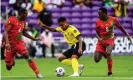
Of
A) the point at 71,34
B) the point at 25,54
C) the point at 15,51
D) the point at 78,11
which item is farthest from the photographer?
the point at 78,11

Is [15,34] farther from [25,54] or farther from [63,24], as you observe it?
[63,24]

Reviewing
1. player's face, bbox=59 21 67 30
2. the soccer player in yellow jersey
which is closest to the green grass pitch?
the soccer player in yellow jersey

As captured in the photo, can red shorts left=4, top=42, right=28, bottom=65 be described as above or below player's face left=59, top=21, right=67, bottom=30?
below

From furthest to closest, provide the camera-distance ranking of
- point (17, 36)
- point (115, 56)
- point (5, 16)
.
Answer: point (5, 16), point (115, 56), point (17, 36)

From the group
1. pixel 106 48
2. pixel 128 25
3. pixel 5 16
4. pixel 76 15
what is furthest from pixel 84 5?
pixel 106 48

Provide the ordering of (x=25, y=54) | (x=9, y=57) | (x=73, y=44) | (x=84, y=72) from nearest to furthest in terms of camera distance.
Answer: (x=25, y=54) < (x=9, y=57) < (x=73, y=44) < (x=84, y=72)

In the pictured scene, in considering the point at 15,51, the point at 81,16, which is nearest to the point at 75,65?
the point at 15,51

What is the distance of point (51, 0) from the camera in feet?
111

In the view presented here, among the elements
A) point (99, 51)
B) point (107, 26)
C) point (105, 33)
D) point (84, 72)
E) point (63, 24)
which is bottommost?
point (84, 72)

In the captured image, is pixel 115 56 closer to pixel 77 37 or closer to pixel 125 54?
pixel 125 54

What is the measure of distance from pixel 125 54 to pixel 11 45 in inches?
552

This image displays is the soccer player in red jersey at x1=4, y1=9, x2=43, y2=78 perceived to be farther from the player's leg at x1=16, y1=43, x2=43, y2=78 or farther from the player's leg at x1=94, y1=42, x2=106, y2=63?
the player's leg at x1=94, y1=42, x2=106, y2=63

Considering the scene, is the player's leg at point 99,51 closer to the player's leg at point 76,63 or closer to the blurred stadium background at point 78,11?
the player's leg at point 76,63

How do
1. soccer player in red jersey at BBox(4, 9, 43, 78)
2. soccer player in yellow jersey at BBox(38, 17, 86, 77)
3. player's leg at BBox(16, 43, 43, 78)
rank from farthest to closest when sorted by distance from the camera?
soccer player in yellow jersey at BBox(38, 17, 86, 77)
soccer player in red jersey at BBox(4, 9, 43, 78)
player's leg at BBox(16, 43, 43, 78)
